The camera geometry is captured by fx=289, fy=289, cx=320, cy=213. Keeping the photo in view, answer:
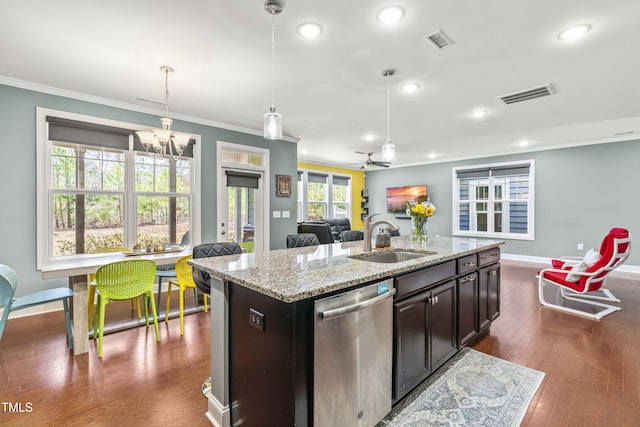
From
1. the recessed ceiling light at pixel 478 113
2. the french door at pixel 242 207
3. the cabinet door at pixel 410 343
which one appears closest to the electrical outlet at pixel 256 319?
the cabinet door at pixel 410 343

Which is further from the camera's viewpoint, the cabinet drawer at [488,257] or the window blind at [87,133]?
the window blind at [87,133]

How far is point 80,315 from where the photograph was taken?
2.50m

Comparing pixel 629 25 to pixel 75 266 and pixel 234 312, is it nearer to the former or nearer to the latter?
pixel 234 312

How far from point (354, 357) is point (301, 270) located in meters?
0.53

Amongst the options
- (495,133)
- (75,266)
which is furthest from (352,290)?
(495,133)

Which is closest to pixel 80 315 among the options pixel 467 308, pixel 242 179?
pixel 242 179

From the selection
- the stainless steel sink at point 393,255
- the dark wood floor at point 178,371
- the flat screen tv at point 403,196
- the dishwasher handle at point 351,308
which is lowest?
the dark wood floor at point 178,371

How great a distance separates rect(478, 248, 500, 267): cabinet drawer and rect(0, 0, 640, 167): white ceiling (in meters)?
1.83

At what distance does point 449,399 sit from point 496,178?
22.7ft

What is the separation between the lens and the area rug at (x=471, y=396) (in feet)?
5.70

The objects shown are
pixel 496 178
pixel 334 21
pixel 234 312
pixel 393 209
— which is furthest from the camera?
pixel 393 209

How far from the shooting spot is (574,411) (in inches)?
71.6

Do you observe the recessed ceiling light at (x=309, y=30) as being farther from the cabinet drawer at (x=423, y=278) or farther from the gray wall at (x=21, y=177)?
the gray wall at (x=21, y=177)

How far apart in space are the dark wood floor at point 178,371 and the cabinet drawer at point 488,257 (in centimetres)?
77
